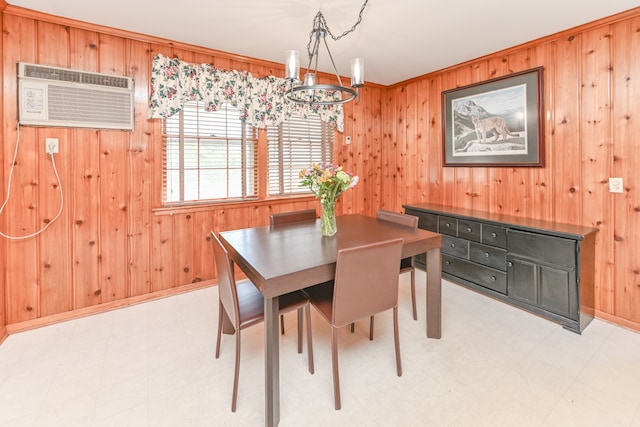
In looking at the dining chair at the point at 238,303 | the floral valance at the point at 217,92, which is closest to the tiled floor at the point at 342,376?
the dining chair at the point at 238,303

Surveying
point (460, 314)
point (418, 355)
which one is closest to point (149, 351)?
point (418, 355)

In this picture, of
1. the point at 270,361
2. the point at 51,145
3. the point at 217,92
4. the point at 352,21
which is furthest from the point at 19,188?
the point at 352,21

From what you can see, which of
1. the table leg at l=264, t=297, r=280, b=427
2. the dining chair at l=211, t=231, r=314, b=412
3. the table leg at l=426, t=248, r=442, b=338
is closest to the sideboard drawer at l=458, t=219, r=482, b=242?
the table leg at l=426, t=248, r=442, b=338

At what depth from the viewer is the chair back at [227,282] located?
65.9 inches

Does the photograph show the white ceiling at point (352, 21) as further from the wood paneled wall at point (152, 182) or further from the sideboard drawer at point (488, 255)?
the sideboard drawer at point (488, 255)

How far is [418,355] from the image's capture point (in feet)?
7.03

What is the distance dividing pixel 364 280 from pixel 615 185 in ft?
7.66

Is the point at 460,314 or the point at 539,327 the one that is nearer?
the point at 539,327

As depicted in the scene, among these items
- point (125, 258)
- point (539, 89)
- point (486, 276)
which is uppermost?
point (539, 89)

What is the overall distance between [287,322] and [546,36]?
3404mm

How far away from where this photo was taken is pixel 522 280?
272 centimetres

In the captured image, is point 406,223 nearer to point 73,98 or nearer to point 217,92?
point 217,92

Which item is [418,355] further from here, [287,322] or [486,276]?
[486,276]

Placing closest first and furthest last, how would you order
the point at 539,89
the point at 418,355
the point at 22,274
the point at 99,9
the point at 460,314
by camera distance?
the point at 418,355 < the point at 99,9 < the point at 22,274 < the point at 460,314 < the point at 539,89
